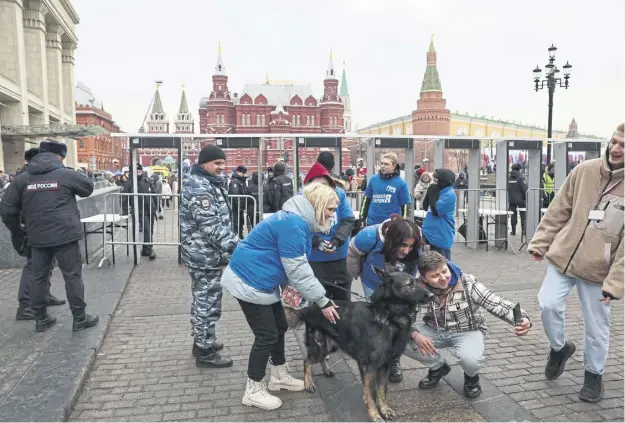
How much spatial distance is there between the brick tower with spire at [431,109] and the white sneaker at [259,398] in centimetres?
10772

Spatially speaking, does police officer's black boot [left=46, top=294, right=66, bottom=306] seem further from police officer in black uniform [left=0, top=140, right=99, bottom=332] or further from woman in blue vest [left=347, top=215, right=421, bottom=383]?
woman in blue vest [left=347, top=215, right=421, bottom=383]

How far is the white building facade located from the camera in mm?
29234

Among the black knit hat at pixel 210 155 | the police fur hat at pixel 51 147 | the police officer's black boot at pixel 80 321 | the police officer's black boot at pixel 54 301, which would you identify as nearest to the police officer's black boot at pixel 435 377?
the black knit hat at pixel 210 155

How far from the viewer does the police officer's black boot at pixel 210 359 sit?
4.30 metres

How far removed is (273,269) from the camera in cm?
331

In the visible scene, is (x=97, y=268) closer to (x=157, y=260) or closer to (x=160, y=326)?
(x=157, y=260)

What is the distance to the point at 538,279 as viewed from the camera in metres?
7.86

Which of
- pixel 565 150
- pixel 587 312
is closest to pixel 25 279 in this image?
pixel 587 312

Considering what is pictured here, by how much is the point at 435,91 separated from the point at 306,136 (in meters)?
106

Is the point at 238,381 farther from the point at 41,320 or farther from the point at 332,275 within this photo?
the point at 41,320

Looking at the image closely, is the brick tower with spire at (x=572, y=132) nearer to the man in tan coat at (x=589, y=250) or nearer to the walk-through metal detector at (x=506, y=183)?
the walk-through metal detector at (x=506, y=183)

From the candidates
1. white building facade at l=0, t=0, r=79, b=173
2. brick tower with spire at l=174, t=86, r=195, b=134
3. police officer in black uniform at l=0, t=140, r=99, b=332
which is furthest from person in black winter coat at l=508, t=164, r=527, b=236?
brick tower with spire at l=174, t=86, r=195, b=134

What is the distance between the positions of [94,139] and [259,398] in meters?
99.0

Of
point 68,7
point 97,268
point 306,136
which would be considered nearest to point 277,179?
point 306,136
